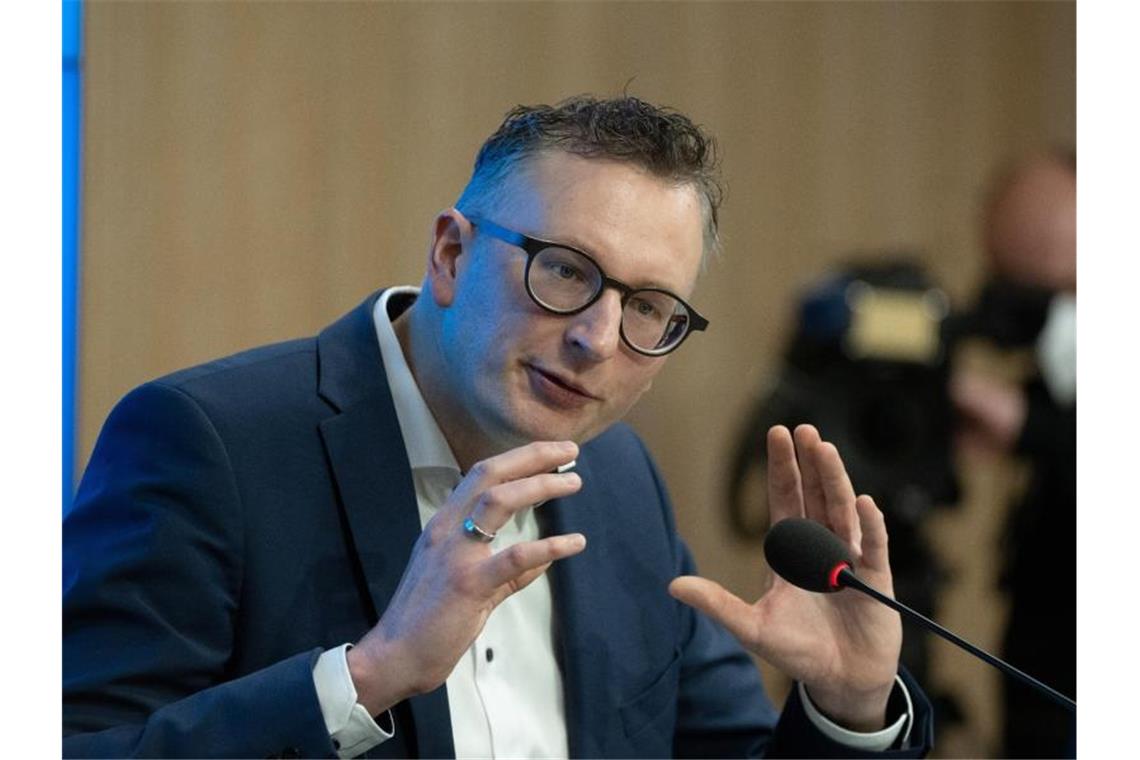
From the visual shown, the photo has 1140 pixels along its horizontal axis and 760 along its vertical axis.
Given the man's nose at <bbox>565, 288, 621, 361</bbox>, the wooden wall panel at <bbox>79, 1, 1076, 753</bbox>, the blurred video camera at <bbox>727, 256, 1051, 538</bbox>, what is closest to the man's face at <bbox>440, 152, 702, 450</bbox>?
the man's nose at <bbox>565, 288, 621, 361</bbox>

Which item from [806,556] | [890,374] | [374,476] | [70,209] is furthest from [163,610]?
[890,374]

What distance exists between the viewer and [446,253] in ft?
5.01

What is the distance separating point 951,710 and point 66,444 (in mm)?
1961

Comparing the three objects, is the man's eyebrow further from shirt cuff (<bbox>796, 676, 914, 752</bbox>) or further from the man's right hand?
shirt cuff (<bbox>796, 676, 914, 752</bbox>)

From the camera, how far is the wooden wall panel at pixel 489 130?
249 centimetres

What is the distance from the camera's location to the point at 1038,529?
3041 millimetres

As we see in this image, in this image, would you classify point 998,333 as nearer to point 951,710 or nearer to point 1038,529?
point 1038,529

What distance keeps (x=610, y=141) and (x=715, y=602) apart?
1.50 ft

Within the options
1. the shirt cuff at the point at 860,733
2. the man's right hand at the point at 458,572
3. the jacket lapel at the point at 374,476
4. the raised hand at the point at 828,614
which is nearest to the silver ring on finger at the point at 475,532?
the man's right hand at the point at 458,572

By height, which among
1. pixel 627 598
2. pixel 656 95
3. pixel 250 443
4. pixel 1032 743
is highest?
pixel 656 95

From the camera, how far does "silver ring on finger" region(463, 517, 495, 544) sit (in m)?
1.23

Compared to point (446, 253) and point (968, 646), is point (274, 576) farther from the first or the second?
point (968, 646)

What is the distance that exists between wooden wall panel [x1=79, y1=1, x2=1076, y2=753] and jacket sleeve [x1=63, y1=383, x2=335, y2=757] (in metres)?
0.75
